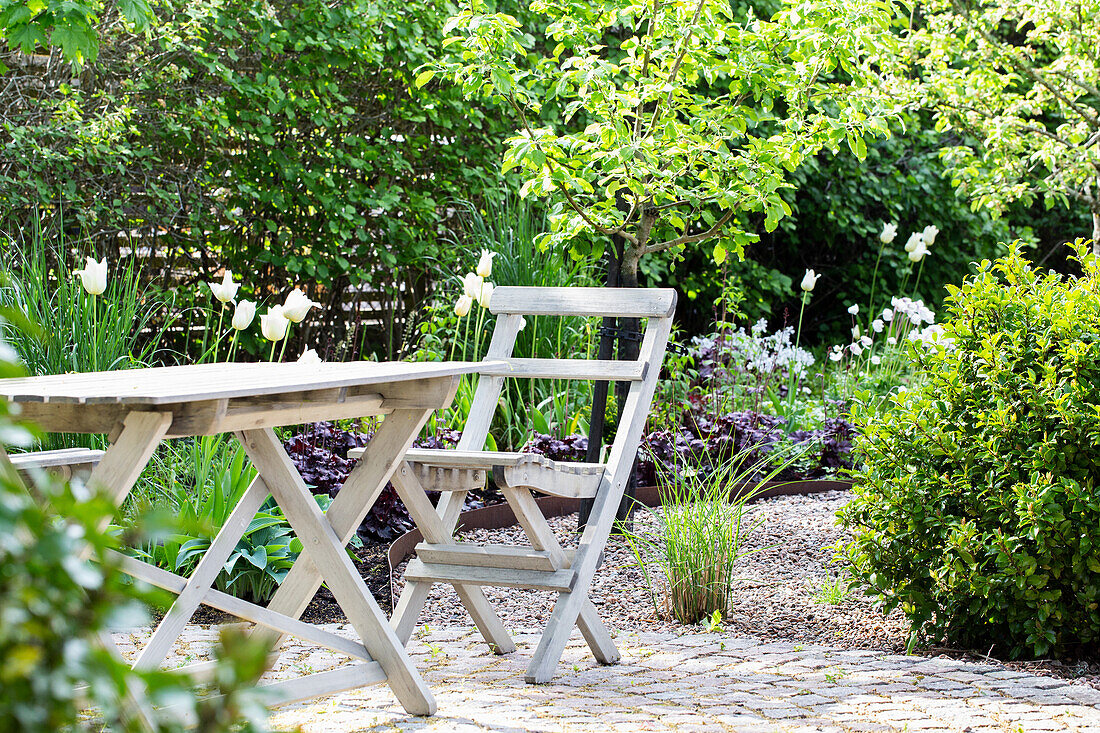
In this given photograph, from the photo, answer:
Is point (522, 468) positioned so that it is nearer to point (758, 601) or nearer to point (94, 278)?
point (758, 601)

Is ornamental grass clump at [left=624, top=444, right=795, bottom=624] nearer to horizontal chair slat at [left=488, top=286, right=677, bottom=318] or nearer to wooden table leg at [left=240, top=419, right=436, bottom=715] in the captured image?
horizontal chair slat at [left=488, top=286, right=677, bottom=318]

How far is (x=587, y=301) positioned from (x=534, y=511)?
86 centimetres

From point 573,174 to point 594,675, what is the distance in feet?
7.12

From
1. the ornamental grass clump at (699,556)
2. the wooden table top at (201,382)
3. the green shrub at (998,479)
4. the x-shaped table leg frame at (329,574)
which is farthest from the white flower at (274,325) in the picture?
the green shrub at (998,479)

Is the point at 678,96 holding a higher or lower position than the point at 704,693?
higher

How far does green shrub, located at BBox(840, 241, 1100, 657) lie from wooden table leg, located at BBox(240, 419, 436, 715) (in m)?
1.56

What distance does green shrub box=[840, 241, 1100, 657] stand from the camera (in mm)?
2934

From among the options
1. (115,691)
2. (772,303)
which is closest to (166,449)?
(115,691)

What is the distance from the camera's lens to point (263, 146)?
22.1ft

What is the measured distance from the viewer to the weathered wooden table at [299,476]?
209cm

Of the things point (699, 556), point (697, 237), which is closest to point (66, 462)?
point (699, 556)

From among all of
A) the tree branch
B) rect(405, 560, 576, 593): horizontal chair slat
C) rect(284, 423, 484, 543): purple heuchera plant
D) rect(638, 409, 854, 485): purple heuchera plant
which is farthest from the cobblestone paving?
rect(638, 409, 854, 485): purple heuchera plant

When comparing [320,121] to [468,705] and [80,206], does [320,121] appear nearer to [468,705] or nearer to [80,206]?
[80,206]

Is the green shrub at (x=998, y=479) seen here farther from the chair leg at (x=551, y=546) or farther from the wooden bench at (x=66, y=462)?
the wooden bench at (x=66, y=462)
